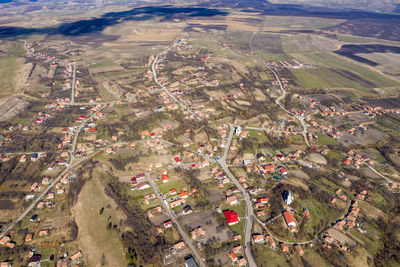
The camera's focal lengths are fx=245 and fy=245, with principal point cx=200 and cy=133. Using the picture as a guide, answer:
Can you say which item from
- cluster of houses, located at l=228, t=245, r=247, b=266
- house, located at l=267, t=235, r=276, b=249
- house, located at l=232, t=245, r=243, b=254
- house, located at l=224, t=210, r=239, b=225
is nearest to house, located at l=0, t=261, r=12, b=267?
cluster of houses, located at l=228, t=245, r=247, b=266

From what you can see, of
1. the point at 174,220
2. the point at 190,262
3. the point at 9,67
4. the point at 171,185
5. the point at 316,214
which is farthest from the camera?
the point at 9,67

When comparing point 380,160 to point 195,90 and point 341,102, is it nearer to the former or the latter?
point 341,102

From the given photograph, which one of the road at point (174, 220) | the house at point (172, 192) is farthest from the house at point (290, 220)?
the house at point (172, 192)

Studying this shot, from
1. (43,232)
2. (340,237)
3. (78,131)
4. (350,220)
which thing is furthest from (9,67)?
(350,220)

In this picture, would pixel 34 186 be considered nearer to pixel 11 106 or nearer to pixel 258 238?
pixel 258 238

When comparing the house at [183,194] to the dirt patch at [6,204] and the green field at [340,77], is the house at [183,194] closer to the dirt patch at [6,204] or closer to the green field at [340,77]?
the dirt patch at [6,204]

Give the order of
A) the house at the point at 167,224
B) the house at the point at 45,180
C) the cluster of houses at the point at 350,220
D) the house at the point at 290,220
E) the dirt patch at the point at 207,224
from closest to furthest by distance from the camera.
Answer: the dirt patch at the point at 207,224 → the house at the point at 167,224 → the house at the point at 290,220 → the cluster of houses at the point at 350,220 → the house at the point at 45,180
